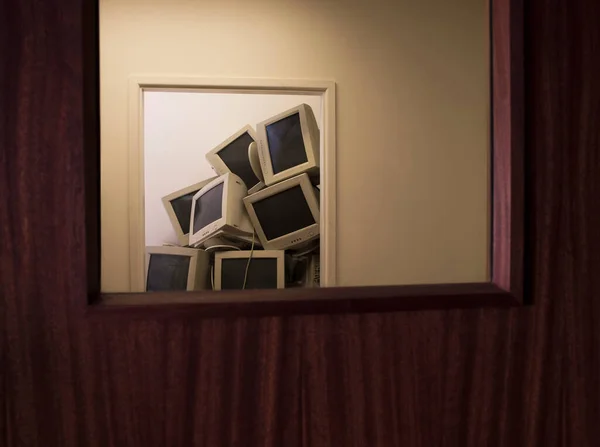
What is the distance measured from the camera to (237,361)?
14.9 inches

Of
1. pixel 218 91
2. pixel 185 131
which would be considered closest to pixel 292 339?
pixel 218 91

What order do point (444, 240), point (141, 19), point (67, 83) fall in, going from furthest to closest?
point (444, 240) < point (141, 19) < point (67, 83)

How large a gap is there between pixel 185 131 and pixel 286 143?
36.6 inches

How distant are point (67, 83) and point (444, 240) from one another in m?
1.63

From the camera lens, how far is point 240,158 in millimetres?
2139

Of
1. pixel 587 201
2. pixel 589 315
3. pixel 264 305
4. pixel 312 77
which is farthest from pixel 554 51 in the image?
pixel 312 77

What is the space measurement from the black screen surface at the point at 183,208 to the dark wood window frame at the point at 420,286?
180cm

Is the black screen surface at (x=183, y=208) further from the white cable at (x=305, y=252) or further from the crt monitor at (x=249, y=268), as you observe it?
the white cable at (x=305, y=252)

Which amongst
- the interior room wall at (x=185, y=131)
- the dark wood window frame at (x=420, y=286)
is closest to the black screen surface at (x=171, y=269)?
the interior room wall at (x=185, y=131)

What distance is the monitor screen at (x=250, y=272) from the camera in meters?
1.88

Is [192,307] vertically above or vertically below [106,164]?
below

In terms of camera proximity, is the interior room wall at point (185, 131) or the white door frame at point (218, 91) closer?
the white door frame at point (218, 91)

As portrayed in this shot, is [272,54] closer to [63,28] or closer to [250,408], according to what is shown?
[63,28]

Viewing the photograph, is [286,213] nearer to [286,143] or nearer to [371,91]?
[286,143]
